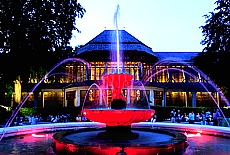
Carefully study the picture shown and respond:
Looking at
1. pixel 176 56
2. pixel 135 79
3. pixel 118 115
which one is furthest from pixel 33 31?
pixel 176 56

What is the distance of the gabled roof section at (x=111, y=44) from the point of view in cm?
4244

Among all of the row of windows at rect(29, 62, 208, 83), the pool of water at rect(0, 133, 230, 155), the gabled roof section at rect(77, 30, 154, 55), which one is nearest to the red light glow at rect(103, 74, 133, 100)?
the pool of water at rect(0, 133, 230, 155)

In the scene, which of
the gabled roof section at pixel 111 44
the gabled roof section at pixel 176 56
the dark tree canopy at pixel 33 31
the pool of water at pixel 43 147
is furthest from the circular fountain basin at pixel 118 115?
the gabled roof section at pixel 176 56

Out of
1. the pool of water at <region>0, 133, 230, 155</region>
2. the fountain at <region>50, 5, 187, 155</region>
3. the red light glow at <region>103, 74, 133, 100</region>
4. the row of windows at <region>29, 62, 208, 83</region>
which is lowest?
the pool of water at <region>0, 133, 230, 155</region>

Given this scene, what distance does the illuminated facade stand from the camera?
4132 cm

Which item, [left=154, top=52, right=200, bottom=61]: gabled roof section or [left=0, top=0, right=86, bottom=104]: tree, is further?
[left=154, top=52, right=200, bottom=61]: gabled roof section

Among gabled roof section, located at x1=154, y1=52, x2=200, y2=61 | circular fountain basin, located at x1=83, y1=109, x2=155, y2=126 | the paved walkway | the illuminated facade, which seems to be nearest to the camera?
circular fountain basin, located at x1=83, y1=109, x2=155, y2=126

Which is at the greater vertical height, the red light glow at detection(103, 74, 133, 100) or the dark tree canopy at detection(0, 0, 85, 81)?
the dark tree canopy at detection(0, 0, 85, 81)

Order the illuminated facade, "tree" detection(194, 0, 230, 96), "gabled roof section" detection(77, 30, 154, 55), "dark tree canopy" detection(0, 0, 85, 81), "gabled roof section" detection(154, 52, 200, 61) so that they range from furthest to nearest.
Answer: "gabled roof section" detection(154, 52, 200, 61)
"gabled roof section" detection(77, 30, 154, 55)
the illuminated facade
"tree" detection(194, 0, 230, 96)
"dark tree canopy" detection(0, 0, 85, 81)

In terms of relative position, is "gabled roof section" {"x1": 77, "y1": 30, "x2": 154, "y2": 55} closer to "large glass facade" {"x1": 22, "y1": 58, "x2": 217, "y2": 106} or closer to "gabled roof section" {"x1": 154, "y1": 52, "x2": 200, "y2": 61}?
"large glass facade" {"x1": 22, "y1": 58, "x2": 217, "y2": 106}

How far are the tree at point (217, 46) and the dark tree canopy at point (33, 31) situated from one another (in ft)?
44.3

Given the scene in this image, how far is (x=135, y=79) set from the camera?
41.8 metres

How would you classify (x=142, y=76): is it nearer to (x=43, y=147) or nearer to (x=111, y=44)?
(x=111, y=44)

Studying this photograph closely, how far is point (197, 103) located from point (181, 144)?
37.8m
